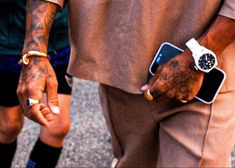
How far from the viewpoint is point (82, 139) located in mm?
3621

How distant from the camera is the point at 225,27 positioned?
1.85 meters

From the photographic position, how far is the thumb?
1.89 meters

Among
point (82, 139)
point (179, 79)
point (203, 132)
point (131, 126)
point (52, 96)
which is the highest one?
point (179, 79)

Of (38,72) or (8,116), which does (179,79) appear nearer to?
(38,72)

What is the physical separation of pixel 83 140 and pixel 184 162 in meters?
1.59

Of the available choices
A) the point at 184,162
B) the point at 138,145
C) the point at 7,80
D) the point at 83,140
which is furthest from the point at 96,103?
the point at 184,162

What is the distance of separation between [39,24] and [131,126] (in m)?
0.60

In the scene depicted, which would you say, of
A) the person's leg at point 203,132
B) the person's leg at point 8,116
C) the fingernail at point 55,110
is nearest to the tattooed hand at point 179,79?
the person's leg at point 203,132

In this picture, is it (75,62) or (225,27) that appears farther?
(75,62)

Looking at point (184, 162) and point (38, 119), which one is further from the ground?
point (38, 119)

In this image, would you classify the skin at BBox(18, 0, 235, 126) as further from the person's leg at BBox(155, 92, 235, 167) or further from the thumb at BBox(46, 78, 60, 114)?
A: the person's leg at BBox(155, 92, 235, 167)

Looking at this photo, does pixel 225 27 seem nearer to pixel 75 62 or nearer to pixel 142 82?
Answer: pixel 142 82

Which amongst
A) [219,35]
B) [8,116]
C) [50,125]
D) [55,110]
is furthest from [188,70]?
[8,116]

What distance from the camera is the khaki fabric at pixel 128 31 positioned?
1905 millimetres
